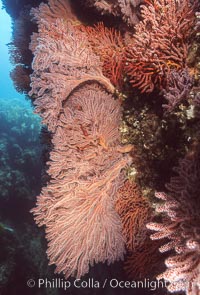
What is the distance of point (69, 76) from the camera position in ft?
11.2

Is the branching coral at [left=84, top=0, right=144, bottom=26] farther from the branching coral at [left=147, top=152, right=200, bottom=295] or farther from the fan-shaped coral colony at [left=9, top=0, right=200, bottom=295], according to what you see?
the branching coral at [left=147, top=152, right=200, bottom=295]

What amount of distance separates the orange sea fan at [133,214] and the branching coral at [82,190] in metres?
0.12

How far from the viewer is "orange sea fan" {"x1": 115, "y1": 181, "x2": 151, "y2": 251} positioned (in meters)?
3.50

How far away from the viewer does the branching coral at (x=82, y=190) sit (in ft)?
10.4

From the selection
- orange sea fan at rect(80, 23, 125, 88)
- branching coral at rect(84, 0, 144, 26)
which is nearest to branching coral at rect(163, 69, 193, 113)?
orange sea fan at rect(80, 23, 125, 88)

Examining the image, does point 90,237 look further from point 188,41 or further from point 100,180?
point 188,41

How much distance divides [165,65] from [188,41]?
0.37 meters

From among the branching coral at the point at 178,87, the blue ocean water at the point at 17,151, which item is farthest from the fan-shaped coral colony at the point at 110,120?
the blue ocean water at the point at 17,151

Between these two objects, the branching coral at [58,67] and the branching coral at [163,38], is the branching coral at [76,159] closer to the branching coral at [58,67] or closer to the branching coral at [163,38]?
the branching coral at [58,67]

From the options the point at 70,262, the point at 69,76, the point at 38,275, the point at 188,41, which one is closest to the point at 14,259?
the point at 38,275

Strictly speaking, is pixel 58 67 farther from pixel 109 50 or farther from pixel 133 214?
pixel 133 214

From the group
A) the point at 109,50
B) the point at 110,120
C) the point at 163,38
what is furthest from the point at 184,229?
the point at 109,50

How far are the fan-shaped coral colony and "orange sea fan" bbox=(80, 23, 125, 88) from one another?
0.05 feet

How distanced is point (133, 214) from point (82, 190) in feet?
2.72
